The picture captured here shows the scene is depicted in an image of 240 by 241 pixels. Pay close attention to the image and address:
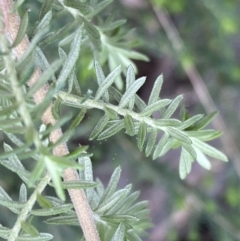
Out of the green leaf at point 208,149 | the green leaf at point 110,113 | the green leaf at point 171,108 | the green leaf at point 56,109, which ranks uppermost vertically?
the green leaf at point 171,108

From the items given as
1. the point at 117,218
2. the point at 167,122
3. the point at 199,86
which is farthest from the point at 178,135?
the point at 199,86

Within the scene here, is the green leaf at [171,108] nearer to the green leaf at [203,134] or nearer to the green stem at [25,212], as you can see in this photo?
the green leaf at [203,134]

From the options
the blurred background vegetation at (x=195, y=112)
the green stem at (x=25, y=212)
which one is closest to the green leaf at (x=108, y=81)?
the green stem at (x=25, y=212)

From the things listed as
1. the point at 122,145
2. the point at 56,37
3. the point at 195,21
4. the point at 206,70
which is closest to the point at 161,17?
the point at 195,21

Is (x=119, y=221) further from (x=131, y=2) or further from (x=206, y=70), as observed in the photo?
(x=131, y=2)

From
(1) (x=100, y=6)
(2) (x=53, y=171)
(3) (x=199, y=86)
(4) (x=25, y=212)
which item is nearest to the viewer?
(2) (x=53, y=171)

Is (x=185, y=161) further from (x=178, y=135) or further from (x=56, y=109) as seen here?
(x=56, y=109)
